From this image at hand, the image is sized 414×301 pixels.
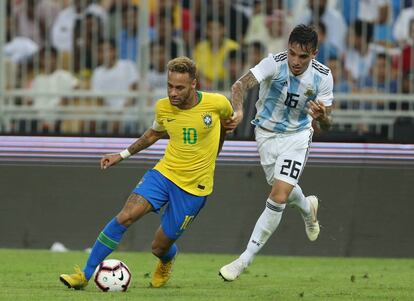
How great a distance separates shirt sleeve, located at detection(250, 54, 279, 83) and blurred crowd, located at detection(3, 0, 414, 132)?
5164mm

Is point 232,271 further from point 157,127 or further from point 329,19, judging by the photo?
point 329,19

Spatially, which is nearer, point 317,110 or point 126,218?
point 126,218

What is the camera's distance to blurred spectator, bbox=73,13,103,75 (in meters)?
16.5

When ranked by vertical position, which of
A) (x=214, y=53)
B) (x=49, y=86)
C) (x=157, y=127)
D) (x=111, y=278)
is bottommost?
(x=111, y=278)

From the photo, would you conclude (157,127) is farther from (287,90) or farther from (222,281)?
(222,281)

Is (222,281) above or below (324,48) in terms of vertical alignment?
below

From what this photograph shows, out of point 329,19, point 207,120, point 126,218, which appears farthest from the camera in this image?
point 329,19

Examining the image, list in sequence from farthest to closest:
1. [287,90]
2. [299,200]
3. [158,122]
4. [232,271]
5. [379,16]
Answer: [379,16] → [299,200] → [287,90] → [232,271] → [158,122]

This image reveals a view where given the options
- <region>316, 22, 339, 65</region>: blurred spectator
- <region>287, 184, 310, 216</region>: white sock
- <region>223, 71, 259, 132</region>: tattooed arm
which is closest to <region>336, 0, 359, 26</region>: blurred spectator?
<region>316, 22, 339, 65</region>: blurred spectator

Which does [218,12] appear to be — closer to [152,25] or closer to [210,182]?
[152,25]

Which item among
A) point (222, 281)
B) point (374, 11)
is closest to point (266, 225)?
point (222, 281)

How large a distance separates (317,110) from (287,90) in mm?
749

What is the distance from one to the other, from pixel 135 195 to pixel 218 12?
21.5ft

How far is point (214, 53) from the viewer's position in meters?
16.4
